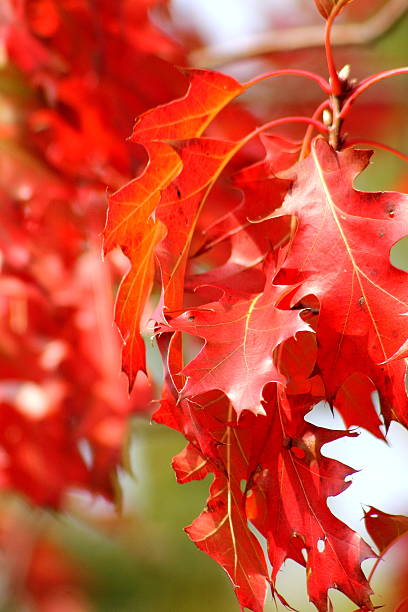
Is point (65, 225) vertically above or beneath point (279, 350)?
above

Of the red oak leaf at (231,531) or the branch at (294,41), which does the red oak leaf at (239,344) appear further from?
the branch at (294,41)

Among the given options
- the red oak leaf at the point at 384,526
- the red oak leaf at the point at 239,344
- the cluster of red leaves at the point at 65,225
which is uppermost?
the cluster of red leaves at the point at 65,225

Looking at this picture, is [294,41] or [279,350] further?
[294,41]

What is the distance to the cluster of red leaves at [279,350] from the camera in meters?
0.77

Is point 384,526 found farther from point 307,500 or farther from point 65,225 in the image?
point 65,225

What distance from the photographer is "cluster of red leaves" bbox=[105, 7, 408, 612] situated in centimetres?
77

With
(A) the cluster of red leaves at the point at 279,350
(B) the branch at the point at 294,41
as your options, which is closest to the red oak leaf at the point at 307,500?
(A) the cluster of red leaves at the point at 279,350

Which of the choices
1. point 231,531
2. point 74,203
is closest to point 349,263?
point 231,531

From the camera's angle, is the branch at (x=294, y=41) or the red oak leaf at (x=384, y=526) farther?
the branch at (x=294, y=41)

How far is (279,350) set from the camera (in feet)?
2.74

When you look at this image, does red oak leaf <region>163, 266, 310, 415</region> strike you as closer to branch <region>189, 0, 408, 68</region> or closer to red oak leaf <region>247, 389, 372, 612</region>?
red oak leaf <region>247, 389, 372, 612</region>

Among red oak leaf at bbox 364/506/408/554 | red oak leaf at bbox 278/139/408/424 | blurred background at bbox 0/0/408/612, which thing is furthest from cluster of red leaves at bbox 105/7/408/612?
blurred background at bbox 0/0/408/612

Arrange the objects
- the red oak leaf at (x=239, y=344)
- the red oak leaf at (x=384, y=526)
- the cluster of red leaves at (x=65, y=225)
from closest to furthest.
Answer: the red oak leaf at (x=239, y=344) → the red oak leaf at (x=384, y=526) → the cluster of red leaves at (x=65, y=225)

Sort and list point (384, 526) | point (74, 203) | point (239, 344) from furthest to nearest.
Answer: point (74, 203) < point (384, 526) < point (239, 344)
